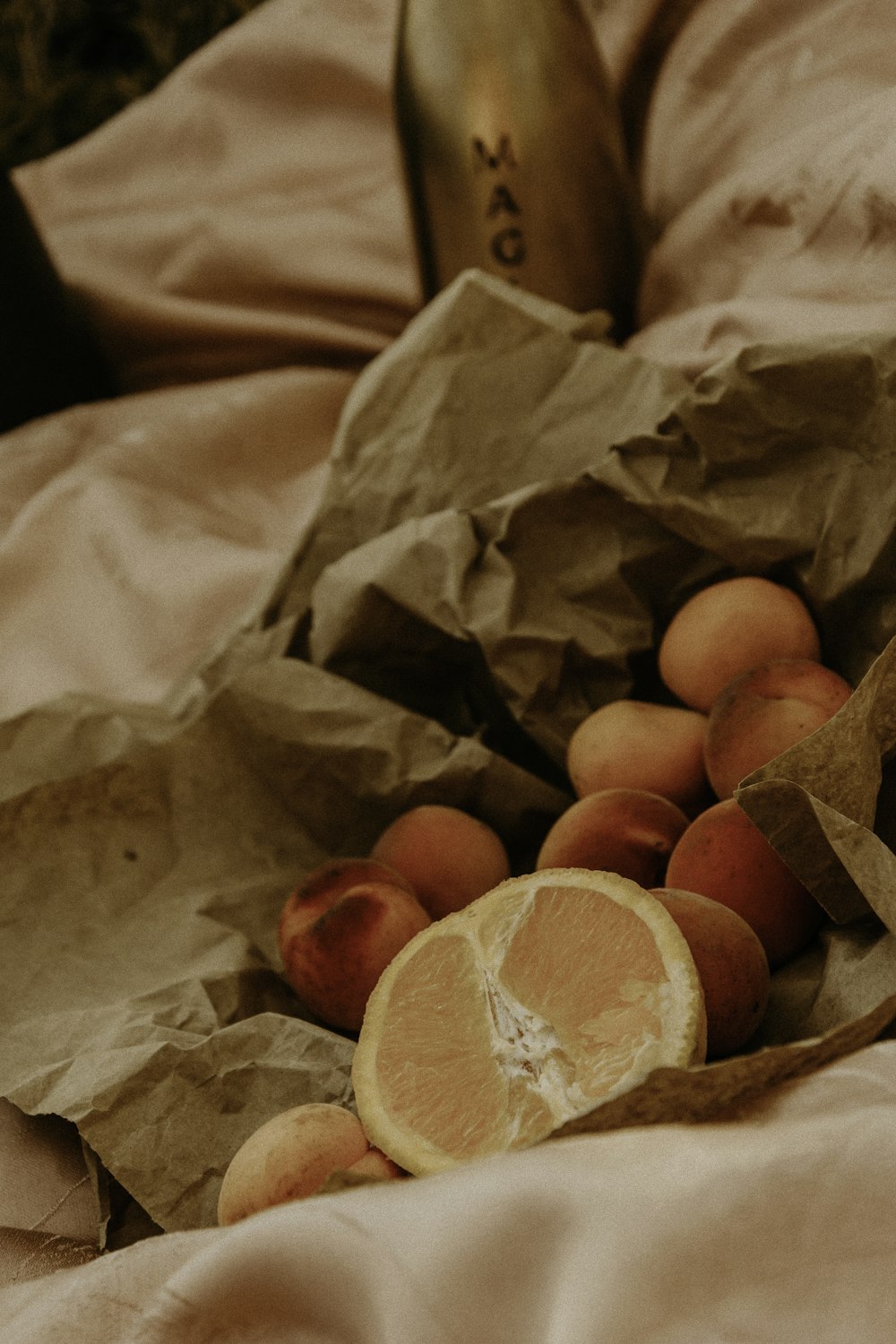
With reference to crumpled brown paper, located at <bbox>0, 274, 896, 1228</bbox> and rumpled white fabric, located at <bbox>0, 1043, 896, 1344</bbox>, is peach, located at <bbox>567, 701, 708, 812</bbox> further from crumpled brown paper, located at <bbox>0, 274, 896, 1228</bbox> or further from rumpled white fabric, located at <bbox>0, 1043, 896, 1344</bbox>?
rumpled white fabric, located at <bbox>0, 1043, 896, 1344</bbox>

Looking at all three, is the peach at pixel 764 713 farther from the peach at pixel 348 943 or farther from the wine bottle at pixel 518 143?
the wine bottle at pixel 518 143

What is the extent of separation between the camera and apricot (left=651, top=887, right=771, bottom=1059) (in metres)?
0.43

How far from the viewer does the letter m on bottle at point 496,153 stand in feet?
3.13

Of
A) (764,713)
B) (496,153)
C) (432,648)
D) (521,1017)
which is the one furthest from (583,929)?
(496,153)

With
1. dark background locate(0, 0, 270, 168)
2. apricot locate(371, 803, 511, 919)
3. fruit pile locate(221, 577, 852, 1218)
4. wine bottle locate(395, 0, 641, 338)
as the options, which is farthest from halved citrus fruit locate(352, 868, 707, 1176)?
dark background locate(0, 0, 270, 168)

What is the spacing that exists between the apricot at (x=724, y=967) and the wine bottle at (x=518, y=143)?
2.13 ft

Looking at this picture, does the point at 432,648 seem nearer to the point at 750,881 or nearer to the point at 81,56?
the point at 750,881

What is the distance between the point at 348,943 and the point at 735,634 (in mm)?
227

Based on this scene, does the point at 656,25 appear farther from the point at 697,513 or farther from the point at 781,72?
the point at 697,513

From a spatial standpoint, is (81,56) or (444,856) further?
(81,56)

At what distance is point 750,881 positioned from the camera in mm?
480

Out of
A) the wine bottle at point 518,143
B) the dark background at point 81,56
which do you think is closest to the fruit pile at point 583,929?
the wine bottle at point 518,143

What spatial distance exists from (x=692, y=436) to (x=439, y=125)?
47 centimetres

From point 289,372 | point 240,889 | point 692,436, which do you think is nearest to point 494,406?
point 692,436
